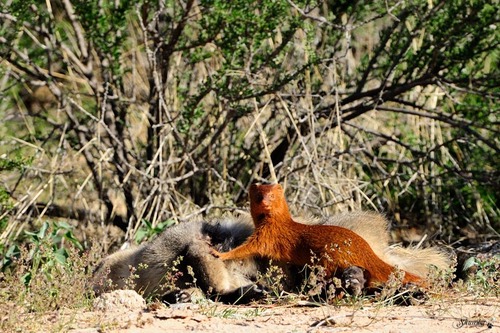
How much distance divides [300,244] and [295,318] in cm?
71

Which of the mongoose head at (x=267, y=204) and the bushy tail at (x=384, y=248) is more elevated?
the mongoose head at (x=267, y=204)

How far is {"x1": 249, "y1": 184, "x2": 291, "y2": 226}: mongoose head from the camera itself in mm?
5078

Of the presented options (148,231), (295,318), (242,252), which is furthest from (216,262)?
(148,231)

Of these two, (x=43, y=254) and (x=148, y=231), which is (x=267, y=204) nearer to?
(x=43, y=254)

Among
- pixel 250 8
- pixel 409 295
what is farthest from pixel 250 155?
pixel 409 295

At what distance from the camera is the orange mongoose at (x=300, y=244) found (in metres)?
4.89

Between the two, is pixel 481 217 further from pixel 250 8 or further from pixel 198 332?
pixel 198 332

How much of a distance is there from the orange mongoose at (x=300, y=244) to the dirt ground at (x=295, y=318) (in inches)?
11.9

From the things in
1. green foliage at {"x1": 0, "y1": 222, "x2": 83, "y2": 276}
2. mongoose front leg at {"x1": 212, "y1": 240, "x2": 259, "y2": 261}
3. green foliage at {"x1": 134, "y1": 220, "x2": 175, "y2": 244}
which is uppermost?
mongoose front leg at {"x1": 212, "y1": 240, "x2": 259, "y2": 261}

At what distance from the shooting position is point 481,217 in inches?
325

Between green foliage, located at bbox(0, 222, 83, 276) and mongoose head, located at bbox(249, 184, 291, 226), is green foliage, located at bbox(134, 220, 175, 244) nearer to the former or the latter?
green foliage, located at bbox(0, 222, 83, 276)

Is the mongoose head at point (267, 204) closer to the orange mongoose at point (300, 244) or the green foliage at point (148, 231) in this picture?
the orange mongoose at point (300, 244)

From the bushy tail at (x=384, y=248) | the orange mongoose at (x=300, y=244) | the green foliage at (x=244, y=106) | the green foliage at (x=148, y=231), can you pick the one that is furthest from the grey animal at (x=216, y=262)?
the green foliage at (x=244, y=106)

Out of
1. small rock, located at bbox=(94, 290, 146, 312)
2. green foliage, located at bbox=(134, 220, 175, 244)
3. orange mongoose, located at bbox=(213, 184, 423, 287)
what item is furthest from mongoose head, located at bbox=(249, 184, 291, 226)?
green foliage, located at bbox=(134, 220, 175, 244)
